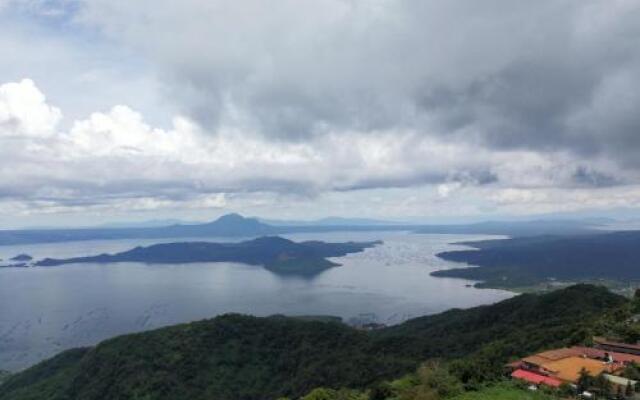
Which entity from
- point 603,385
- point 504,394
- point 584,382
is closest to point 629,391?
point 603,385

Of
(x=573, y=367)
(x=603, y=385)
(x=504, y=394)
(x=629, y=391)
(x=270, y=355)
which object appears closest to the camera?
(x=629, y=391)

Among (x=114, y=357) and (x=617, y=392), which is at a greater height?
(x=617, y=392)

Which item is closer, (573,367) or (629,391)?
(629,391)

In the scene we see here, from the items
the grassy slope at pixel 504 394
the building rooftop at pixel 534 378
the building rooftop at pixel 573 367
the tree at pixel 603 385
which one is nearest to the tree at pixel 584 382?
the tree at pixel 603 385

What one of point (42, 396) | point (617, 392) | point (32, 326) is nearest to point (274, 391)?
point (42, 396)

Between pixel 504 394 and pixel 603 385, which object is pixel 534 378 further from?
pixel 603 385

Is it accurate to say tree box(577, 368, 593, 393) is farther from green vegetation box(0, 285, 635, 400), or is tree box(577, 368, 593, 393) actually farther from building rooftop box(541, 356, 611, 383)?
green vegetation box(0, 285, 635, 400)

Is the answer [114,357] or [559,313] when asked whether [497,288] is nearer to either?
[559,313]

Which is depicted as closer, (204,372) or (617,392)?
(617,392)
